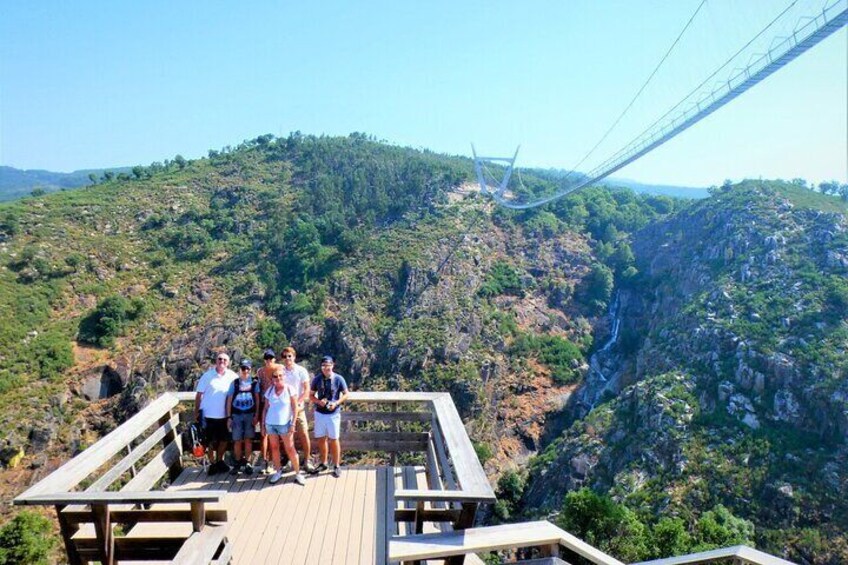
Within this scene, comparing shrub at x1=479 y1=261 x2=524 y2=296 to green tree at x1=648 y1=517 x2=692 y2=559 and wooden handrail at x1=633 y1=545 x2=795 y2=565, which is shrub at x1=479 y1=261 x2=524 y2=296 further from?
wooden handrail at x1=633 y1=545 x2=795 y2=565

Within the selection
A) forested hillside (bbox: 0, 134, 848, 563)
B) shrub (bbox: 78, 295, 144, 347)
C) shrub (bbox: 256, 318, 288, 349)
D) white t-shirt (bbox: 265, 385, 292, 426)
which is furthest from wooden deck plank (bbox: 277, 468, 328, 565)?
shrub (bbox: 78, 295, 144, 347)

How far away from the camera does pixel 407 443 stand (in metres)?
4.72

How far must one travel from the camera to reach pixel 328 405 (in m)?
4.39

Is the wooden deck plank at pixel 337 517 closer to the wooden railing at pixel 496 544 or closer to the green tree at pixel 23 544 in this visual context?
the wooden railing at pixel 496 544

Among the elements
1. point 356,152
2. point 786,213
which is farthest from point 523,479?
point 356,152

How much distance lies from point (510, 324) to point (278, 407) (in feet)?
89.9

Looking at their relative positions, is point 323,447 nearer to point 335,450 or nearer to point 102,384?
point 335,450

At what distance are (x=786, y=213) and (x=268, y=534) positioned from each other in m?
37.1

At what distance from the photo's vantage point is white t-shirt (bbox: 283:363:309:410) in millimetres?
4469

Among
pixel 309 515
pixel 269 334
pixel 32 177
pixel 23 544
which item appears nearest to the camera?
pixel 309 515

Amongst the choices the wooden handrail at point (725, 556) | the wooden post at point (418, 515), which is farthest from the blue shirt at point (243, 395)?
the wooden handrail at point (725, 556)

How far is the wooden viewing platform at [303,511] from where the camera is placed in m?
2.46

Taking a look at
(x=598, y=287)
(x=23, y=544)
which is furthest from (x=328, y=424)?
(x=598, y=287)

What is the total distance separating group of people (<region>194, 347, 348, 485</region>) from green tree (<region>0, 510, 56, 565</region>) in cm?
1321
